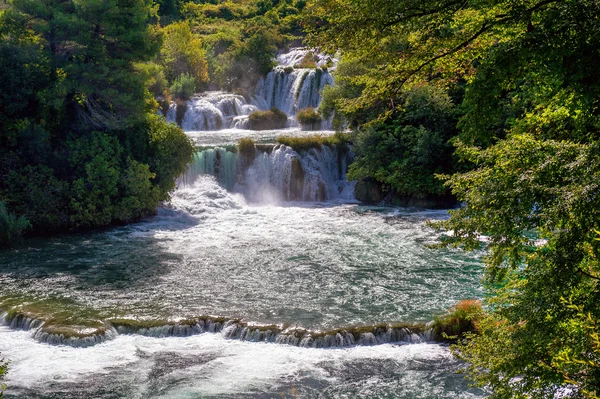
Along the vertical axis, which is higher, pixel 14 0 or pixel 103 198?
pixel 14 0

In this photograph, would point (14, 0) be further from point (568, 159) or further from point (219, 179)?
point (568, 159)

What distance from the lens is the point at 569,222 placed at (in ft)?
17.1

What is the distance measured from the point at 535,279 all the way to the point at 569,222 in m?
0.65

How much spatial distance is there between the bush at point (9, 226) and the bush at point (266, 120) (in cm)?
1784

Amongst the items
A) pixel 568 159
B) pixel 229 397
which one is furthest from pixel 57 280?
pixel 568 159

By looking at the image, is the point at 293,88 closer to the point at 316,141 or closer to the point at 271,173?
the point at 316,141

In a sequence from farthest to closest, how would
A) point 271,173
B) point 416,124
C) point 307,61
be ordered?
point 307,61 → point 271,173 → point 416,124

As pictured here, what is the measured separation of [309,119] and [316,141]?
6772 millimetres

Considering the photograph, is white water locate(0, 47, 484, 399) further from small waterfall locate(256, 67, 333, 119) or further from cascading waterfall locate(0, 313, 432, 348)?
small waterfall locate(256, 67, 333, 119)

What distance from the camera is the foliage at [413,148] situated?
25.8m

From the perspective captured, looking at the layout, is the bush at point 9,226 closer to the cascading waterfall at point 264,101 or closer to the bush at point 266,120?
the cascading waterfall at point 264,101

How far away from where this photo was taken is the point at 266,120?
3662 cm

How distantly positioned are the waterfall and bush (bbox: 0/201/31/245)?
906 cm

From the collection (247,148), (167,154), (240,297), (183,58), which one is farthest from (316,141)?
(183,58)
